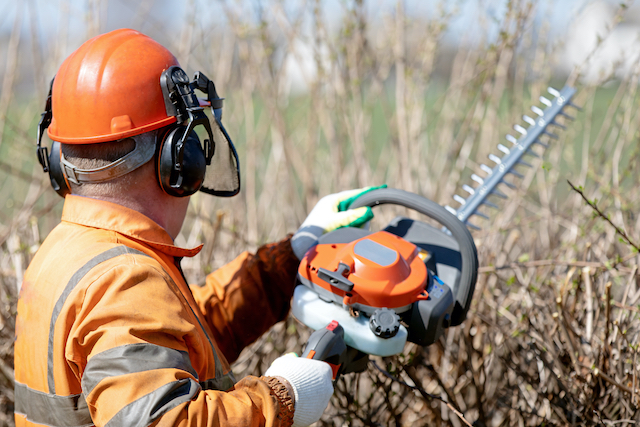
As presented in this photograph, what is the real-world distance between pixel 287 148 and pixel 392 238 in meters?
1.66

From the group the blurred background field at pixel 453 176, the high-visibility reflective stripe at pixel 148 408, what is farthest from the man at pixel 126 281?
the blurred background field at pixel 453 176

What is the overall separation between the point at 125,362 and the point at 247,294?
81 cm

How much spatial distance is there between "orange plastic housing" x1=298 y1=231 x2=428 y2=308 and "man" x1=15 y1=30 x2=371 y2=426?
27 cm

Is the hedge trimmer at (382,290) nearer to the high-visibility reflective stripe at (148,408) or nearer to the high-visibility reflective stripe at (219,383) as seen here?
the high-visibility reflective stripe at (219,383)

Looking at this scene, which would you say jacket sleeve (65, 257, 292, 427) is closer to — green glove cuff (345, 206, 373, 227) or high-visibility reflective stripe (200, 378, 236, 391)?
high-visibility reflective stripe (200, 378, 236, 391)

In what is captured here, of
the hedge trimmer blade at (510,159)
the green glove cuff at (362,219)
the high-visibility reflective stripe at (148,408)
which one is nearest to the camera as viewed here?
the high-visibility reflective stripe at (148,408)

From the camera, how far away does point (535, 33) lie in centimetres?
354

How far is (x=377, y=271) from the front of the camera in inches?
59.3

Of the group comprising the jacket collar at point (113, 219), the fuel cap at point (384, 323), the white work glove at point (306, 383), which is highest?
the jacket collar at point (113, 219)

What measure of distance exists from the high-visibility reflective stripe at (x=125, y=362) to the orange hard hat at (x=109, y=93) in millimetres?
571

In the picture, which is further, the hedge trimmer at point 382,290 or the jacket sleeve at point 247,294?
the jacket sleeve at point 247,294

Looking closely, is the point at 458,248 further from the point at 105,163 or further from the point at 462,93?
the point at 462,93

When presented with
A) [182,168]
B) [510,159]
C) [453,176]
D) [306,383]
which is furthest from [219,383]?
[453,176]

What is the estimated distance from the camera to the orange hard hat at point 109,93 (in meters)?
1.36
